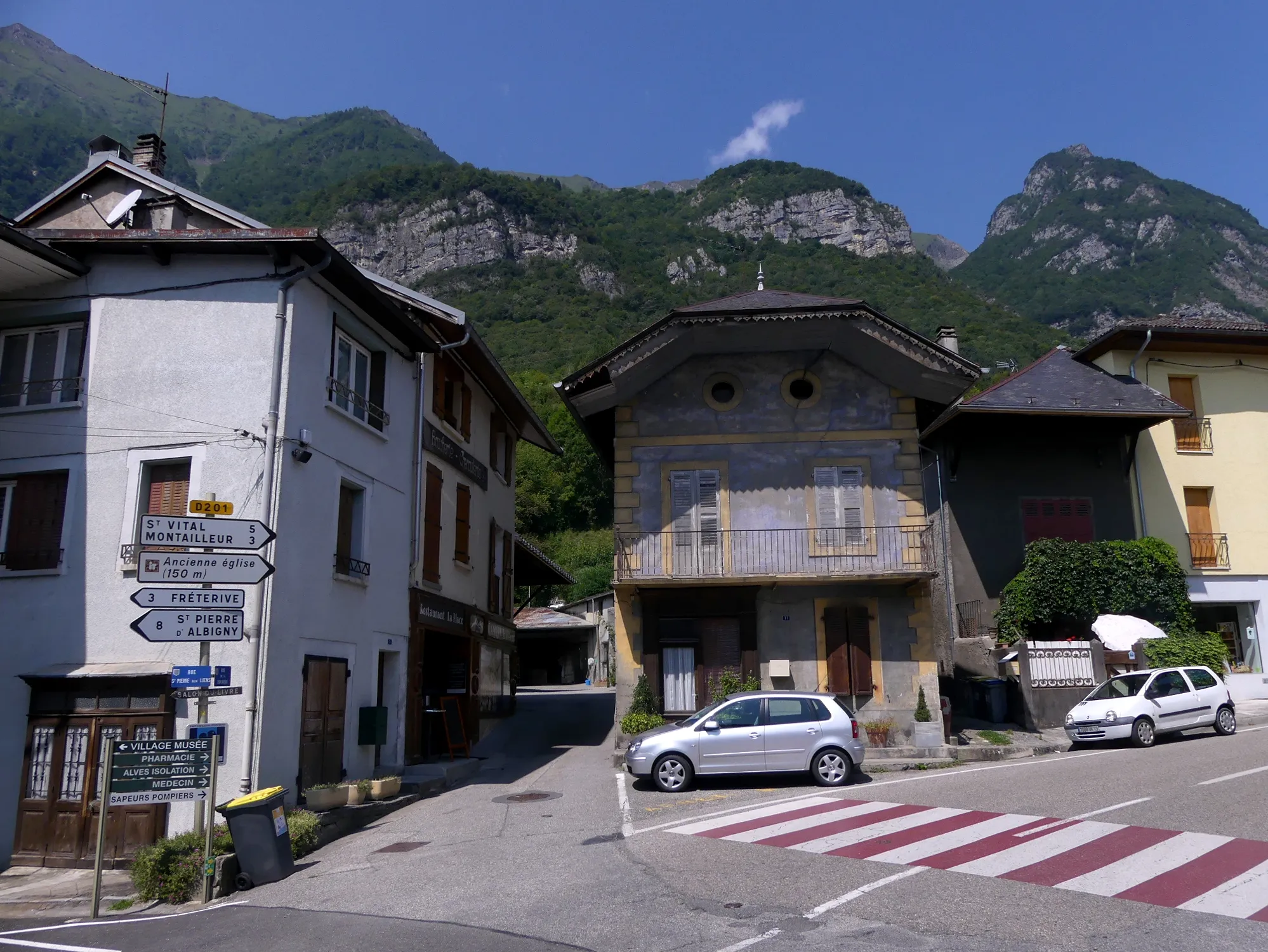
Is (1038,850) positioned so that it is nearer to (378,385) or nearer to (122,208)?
(378,385)

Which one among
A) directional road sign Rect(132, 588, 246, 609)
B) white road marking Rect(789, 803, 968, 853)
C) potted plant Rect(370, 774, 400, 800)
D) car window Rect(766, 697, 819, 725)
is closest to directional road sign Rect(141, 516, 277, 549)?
directional road sign Rect(132, 588, 246, 609)

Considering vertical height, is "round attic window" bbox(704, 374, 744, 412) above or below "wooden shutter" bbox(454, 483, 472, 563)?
above

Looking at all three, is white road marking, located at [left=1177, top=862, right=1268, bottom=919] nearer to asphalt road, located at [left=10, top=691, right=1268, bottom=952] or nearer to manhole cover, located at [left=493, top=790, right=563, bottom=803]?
asphalt road, located at [left=10, top=691, right=1268, bottom=952]

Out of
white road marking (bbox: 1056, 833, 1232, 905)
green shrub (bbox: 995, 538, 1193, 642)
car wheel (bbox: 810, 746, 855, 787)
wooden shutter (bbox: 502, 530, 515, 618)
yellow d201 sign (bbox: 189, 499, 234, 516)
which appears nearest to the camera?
white road marking (bbox: 1056, 833, 1232, 905)

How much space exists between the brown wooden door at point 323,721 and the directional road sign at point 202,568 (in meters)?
3.21


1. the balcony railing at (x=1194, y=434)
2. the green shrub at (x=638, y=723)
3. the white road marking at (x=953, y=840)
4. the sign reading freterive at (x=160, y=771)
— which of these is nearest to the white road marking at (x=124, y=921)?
the sign reading freterive at (x=160, y=771)

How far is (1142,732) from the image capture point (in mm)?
17672

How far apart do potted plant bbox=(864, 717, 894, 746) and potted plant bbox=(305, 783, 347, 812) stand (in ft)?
31.4

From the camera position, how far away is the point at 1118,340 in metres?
26.5

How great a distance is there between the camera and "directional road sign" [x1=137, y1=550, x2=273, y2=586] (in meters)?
10.6

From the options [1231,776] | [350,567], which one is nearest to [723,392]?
[350,567]

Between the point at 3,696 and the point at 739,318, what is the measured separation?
44.4 ft

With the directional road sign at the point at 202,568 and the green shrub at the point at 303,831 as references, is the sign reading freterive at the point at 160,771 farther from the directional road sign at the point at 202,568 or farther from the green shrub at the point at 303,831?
the directional road sign at the point at 202,568

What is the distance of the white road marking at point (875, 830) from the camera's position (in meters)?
9.95
